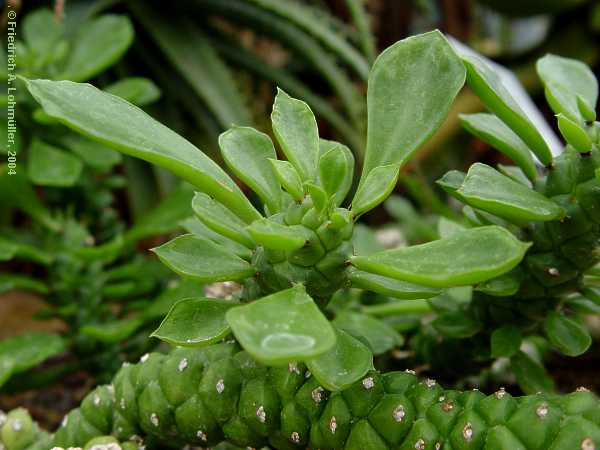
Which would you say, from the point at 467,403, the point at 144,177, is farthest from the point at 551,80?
the point at 144,177

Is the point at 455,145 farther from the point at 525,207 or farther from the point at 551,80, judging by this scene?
the point at 525,207

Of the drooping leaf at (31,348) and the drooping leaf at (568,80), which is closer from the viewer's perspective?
the drooping leaf at (568,80)

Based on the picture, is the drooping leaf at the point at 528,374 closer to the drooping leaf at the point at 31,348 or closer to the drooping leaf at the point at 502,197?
the drooping leaf at the point at 502,197

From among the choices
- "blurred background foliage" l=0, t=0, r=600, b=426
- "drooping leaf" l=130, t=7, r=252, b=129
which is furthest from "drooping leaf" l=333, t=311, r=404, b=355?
"drooping leaf" l=130, t=7, r=252, b=129

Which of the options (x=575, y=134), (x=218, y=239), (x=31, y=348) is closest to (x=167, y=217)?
(x=31, y=348)

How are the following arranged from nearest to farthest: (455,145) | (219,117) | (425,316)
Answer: (425,316), (219,117), (455,145)

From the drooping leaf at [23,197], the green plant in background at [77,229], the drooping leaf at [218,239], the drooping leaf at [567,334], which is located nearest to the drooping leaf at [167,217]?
the green plant in background at [77,229]
